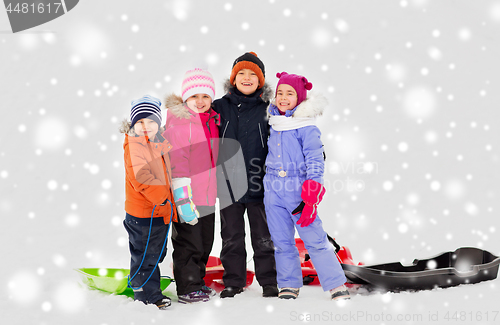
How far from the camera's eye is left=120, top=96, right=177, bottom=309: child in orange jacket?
2641 millimetres

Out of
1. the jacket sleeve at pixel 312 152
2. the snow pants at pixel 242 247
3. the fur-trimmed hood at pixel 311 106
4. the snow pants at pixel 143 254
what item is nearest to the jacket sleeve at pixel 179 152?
the snow pants at pixel 143 254

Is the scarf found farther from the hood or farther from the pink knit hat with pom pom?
the hood

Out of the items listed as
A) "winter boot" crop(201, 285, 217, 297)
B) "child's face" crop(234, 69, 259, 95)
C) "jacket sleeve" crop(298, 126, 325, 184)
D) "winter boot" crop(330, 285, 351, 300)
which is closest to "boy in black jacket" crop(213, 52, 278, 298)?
"child's face" crop(234, 69, 259, 95)

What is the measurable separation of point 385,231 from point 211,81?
109 inches

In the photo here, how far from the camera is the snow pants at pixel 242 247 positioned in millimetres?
3059

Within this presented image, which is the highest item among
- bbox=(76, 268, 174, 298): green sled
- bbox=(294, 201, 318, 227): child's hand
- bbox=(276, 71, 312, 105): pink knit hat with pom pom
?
bbox=(276, 71, 312, 105): pink knit hat with pom pom

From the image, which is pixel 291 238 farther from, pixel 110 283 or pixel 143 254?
pixel 110 283

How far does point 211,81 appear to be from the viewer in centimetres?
305

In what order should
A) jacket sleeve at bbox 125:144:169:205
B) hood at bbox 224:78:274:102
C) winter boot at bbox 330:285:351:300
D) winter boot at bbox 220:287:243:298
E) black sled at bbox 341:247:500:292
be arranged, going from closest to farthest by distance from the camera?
jacket sleeve at bbox 125:144:169:205
winter boot at bbox 330:285:351:300
black sled at bbox 341:247:500:292
winter boot at bbox 220:287:243:298
hood at bbox 224:78:274:102

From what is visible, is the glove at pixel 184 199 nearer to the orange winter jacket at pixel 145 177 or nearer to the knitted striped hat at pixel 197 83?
the orange winter jacket at pixel 145 177

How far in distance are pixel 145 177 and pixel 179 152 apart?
1.22 feet

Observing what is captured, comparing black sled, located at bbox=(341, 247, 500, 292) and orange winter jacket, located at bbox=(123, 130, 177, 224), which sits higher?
orange winter jacket, located at bbox=(123, 130, 177, 224)

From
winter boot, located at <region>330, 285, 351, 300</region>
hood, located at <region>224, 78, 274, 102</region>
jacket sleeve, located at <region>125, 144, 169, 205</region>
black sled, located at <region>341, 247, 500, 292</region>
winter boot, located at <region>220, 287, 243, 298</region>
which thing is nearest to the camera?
jacket sleeve, located at <region>125, 144, 169, 205</region>

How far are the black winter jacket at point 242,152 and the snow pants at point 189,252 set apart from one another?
0.23 m
